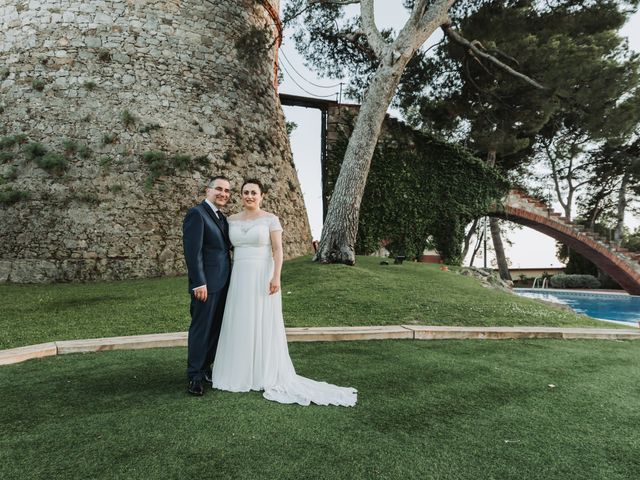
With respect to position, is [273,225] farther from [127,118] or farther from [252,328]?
[127,118]

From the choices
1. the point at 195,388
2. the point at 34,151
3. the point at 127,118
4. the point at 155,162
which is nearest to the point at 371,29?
the point at 155,162

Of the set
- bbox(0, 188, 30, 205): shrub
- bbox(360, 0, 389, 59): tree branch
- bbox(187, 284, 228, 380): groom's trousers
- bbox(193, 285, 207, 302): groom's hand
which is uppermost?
bbox(360, 0, 389, 59): tree branch

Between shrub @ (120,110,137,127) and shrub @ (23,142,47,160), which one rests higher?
shrub @ (120,110,137,127)

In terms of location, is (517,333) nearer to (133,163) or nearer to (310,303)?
(310,303)

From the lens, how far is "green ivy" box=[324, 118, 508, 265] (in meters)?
14.8

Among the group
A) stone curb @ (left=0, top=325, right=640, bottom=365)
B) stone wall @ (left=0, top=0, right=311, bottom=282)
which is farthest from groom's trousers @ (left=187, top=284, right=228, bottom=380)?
stone wall @ (left=0, top=0, right=311, bottom=282)

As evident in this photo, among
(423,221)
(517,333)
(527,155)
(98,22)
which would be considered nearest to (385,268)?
(517,333)

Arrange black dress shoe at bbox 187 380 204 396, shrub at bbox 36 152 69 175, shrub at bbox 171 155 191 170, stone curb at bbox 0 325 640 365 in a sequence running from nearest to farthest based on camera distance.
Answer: black dress shoe at bbox 187 380 204 396
stone curb at bbox 0 325 640 365
shrub at bbox 36 152 69 175
shrub at bbox 171 155 191 170

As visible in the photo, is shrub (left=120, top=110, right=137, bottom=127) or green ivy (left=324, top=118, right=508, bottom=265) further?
green ivy (left=324, top=118, right=508, bottom=265)

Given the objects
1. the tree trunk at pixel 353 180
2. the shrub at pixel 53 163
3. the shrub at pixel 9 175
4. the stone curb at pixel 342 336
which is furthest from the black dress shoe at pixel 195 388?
the shrub at pixel 9 175

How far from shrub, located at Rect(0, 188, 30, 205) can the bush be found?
26.6 m

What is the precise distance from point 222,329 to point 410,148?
46.1ft

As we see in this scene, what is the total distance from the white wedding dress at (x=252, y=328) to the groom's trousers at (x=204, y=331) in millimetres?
86

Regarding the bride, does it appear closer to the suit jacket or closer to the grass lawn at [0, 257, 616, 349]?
the suit jacket
